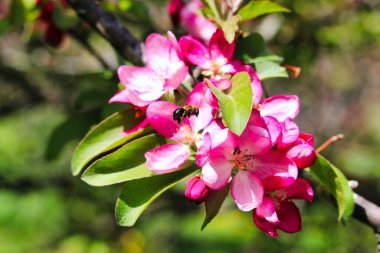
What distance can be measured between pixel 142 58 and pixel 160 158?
16.1 inches

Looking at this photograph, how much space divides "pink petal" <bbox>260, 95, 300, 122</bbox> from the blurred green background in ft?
1.81

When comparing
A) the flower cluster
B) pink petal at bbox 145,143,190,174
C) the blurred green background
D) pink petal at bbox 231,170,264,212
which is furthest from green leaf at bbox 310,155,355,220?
the flower cluster

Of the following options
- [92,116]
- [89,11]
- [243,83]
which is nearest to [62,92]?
[92,116]

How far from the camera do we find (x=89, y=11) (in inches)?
55.3

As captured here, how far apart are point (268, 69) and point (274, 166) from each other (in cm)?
32

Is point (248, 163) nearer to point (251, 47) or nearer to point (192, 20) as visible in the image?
point (251, 47)

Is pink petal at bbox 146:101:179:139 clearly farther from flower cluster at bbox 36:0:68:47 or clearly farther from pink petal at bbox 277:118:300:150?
flower cluster at bbox 36:0:68:47

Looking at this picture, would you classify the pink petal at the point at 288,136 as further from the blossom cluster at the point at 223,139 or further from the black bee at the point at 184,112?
the black bee at the point at 184,112

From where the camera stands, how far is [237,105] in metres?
0.92

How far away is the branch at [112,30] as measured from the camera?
54.2 inches

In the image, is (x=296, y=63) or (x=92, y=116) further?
(x=296, y=63)

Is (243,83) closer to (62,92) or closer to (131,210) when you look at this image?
(131,210)

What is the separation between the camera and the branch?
1.38 m

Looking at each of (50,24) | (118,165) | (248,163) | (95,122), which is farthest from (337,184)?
(50,24)
